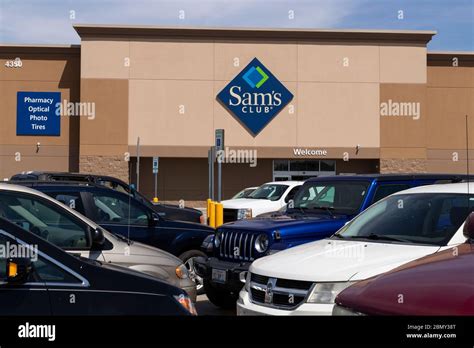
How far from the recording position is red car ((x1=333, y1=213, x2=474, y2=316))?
360cm

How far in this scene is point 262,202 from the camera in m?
18.1

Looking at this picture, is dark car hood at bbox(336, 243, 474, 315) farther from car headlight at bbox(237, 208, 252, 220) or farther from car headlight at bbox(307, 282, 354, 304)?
car headlight at bbox(237, 208, 252, 220)

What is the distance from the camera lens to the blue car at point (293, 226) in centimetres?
824

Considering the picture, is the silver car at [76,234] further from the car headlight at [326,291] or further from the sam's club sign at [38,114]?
the sam's club sign at [38,114]

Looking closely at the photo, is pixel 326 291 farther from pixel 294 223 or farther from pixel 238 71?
pixel 238 71

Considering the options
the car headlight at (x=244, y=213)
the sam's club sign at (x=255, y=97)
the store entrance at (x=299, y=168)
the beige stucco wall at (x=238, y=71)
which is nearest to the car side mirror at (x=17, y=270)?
the car headlight at (x=244, y=213)

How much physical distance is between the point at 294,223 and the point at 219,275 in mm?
1196

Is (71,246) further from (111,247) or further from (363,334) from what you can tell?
(363,334)

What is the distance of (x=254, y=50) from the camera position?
123 ft

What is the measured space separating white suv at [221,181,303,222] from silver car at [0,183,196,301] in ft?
32.5

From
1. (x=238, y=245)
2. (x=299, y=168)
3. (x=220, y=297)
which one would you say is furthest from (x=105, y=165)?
(x=238, y=245)

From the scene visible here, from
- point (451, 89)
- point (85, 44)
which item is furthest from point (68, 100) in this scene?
point (451, 89)

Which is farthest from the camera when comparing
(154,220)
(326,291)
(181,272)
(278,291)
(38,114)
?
(38,114)

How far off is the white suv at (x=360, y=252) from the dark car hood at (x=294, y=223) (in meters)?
1.04
